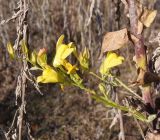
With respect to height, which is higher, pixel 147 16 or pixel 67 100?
pixel 147 16

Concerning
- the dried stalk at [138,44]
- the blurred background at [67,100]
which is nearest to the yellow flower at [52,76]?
the dried stalk at [138,44]

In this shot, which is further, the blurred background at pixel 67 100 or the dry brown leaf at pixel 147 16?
the blurred background at pixel 67 100

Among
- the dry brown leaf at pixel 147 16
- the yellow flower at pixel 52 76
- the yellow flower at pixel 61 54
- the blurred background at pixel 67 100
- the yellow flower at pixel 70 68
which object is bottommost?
the blurred background at pixel 67 100

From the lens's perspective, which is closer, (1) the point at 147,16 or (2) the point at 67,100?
(1) the point at 147,16

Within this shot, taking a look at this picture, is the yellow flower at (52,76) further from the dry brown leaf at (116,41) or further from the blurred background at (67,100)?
the blurred background at (67,100)

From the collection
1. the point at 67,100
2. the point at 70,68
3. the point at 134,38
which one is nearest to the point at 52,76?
the point at 70,68

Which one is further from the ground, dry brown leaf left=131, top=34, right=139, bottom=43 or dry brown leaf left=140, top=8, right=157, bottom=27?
dry brown leaf left=140, top=8, right=157, bottom=27

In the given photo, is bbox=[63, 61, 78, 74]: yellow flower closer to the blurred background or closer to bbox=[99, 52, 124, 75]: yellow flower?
bbox=[99, 52, 124, 75]: yellow flower

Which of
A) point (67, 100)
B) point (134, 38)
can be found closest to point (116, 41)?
point (134, 38)

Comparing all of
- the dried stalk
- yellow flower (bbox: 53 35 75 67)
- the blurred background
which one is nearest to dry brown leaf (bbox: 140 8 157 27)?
the dried stalk

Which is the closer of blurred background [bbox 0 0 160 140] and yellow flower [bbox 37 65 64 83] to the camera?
yellow flower [bbox 37 65 64 83]

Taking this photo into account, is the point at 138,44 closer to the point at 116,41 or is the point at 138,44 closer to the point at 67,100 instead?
the point at 116,41

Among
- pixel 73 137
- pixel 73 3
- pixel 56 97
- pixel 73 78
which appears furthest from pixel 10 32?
pixel 73 78

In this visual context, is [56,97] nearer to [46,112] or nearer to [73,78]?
[46,112]
